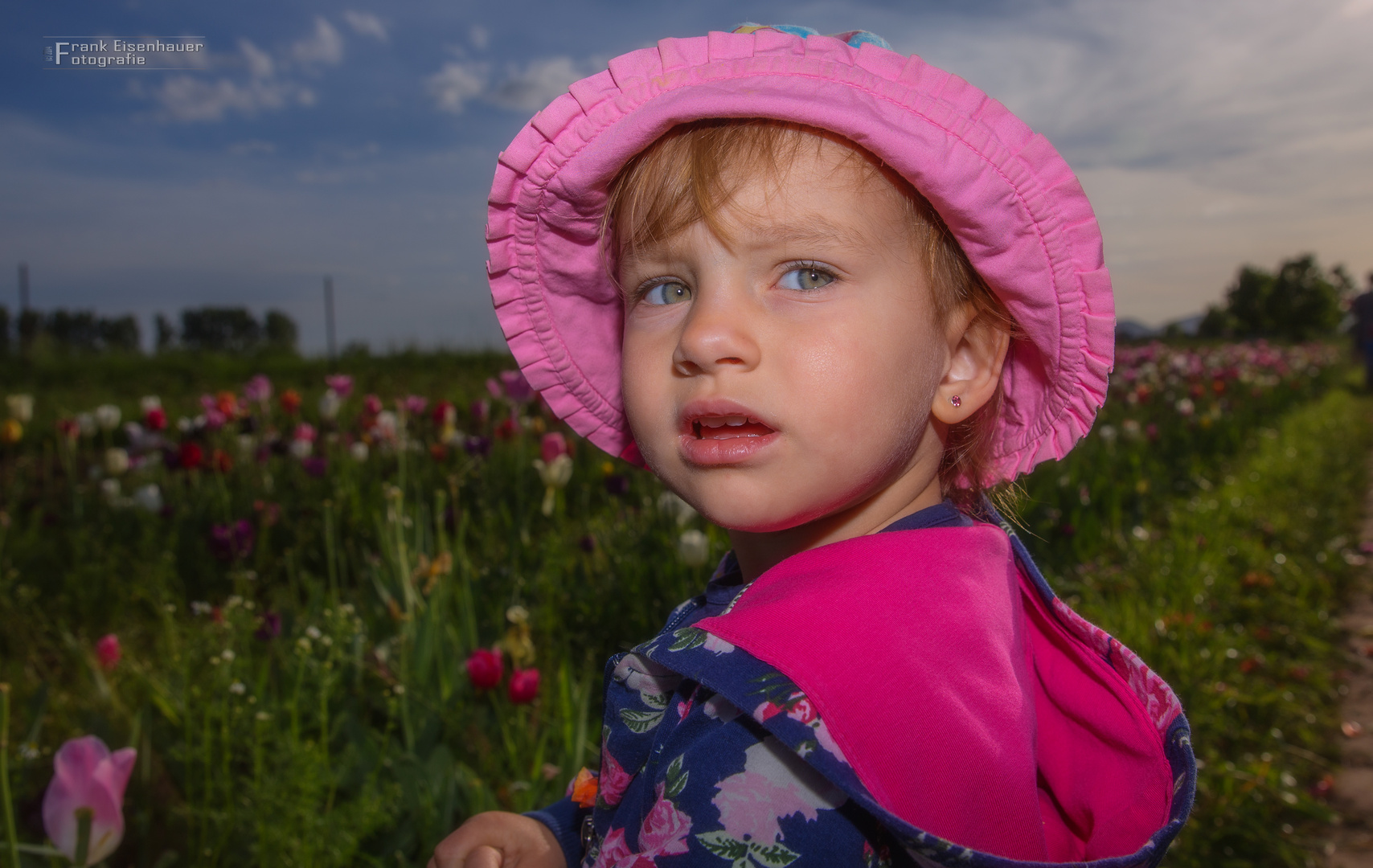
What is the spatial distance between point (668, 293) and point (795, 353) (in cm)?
26

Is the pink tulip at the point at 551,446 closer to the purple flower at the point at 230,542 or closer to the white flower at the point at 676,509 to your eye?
the white flower at the point at 676,509

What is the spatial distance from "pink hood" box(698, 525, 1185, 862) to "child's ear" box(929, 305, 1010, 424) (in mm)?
198

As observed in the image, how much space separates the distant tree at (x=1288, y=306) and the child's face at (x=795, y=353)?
42.7 meters

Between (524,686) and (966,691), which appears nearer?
(966,691)

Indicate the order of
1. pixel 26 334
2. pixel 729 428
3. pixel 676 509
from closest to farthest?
pixel 729 428
pixel 676 509
pixel 26 334

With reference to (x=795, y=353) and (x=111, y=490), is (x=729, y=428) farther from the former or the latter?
(x=111, y=490)

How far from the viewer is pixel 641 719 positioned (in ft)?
3.34

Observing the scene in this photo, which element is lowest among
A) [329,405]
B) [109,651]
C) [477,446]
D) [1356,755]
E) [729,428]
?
[1356,755]

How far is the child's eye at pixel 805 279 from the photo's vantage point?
1048mm

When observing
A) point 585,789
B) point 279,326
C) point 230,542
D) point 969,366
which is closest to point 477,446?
point 230,542

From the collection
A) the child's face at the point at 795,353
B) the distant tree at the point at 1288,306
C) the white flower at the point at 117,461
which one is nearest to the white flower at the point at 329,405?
the white flower at the point at 117,461

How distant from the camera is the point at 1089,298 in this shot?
119cm

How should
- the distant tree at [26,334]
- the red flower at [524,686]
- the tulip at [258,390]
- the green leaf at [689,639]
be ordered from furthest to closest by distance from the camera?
the distant tree at [26,334] < the tulip at [258,390] < the red flower at [524,686] < the green leaf at [689,639]

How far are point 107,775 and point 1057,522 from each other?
3.25 metres
